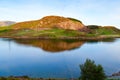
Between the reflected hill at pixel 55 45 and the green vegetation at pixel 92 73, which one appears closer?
the green vegetation at pixel 92 73

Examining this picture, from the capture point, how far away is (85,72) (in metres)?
30.7

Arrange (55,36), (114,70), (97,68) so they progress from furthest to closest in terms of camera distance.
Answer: (55,36) < (114,70) < (97,68)

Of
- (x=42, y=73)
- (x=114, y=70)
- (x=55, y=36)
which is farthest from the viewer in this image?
(x=55, y=36)

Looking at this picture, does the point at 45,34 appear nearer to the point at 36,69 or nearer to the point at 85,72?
the point at 36,69

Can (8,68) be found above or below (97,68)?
below

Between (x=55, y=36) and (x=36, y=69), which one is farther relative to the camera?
(x=55, y=36)

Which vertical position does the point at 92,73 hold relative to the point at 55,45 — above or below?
above

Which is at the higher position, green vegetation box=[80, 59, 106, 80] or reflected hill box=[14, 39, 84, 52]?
green vegetation box=[80, 59, 106, 80]

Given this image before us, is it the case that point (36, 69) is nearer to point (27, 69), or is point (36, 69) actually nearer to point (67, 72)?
point (27, 69)

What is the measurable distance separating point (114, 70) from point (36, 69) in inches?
755

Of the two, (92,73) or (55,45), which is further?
(55,45)

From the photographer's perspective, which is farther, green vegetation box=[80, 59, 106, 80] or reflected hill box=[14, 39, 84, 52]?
reflected hill box=[14, 39, 84, 52]

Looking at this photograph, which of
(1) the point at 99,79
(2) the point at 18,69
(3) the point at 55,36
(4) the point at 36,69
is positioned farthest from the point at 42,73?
(3) the point at 55,36

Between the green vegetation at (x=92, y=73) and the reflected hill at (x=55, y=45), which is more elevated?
the green vegetation at (x=92, y=73)
